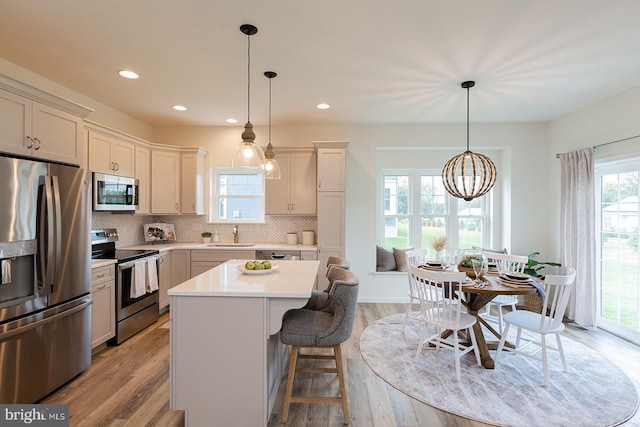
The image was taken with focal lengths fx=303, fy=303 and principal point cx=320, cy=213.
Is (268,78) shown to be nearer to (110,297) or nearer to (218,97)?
(218,97)

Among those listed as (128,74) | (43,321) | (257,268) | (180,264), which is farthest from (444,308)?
(128,74)

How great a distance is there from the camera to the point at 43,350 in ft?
7.39

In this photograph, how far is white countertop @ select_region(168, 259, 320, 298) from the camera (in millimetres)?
1931

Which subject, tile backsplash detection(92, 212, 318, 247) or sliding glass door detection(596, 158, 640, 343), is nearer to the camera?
sliding glass door detection(596, 158, 640, 343)

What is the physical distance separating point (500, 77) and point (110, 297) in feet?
14.8

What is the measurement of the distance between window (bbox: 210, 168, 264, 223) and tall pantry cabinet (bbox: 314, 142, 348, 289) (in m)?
1.15

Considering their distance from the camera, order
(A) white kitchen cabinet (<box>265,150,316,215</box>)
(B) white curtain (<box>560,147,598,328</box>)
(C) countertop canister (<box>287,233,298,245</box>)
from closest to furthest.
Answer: (B) white curtain (<box>560,147,598,328</box>), (A) white kitchen cabinet (<box>265,150,316,215</box>), (C) countertop canister (<box>287,233,298,245</box>)

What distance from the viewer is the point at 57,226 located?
91.3 inches

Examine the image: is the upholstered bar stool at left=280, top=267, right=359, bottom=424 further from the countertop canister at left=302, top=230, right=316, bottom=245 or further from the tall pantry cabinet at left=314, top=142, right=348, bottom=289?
the countertop canister at left=302, top=230, right=316, bottom=245

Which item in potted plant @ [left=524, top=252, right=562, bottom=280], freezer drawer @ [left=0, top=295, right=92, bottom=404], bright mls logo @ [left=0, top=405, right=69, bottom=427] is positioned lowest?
bright mls logo @ [left=0, top=405, right=69, bottom=427]

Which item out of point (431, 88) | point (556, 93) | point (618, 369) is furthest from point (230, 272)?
point (556, 93)

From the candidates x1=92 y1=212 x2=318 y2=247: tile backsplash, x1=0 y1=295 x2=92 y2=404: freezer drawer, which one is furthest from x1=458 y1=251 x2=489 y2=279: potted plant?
x1=0 y1=295 x2=92 y2=404: freezer drawer

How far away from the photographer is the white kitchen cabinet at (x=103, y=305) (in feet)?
9.42

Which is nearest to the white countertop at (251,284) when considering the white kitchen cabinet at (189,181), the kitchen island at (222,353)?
the kitchen island at (222,353)
